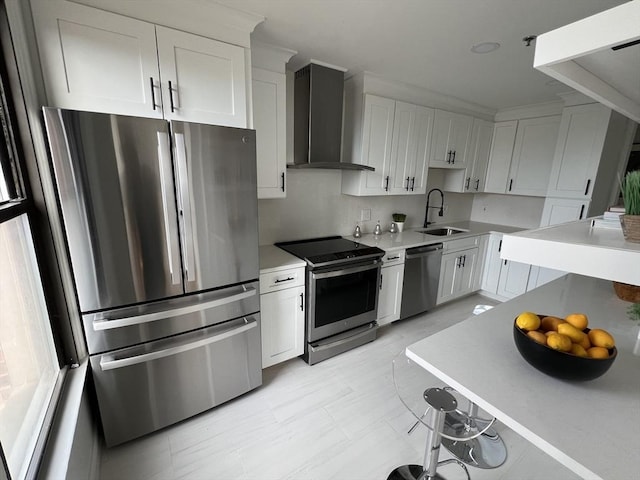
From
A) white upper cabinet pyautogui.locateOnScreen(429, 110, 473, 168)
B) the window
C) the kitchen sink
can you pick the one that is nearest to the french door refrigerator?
the window

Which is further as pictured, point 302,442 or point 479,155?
point 479,155

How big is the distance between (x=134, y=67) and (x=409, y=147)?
250 cm

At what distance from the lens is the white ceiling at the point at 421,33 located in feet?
5.08

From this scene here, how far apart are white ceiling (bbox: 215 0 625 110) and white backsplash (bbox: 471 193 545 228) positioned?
4.98 feet

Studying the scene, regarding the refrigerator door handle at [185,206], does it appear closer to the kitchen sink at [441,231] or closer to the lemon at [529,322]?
the lemon at [529,322]

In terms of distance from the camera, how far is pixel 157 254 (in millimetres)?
1538

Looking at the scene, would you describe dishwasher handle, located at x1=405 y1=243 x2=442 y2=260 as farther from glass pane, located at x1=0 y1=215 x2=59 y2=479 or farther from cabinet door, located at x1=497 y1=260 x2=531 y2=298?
glass pane, located at x1=0 y1=215 x2=59 y2=479

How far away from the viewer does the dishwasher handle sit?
9.49ft

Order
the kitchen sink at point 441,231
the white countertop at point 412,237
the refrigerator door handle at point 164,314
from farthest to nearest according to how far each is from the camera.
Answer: the kitchen sink at point 441,231 < the white countertop at point 412,237 < the refrigerator door handle at point 164,314

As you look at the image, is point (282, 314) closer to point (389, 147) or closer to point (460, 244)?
point (389, 147)

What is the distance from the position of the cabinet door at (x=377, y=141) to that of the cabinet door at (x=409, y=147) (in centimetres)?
7

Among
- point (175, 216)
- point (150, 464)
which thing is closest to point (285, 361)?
point (150, 464)

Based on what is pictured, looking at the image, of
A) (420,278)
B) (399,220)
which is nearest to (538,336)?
(420,278)

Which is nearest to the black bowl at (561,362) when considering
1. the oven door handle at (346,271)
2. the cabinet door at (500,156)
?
the oven door handle at (346,271)
